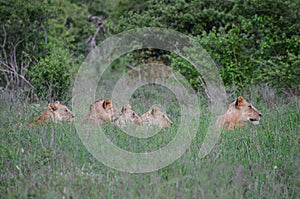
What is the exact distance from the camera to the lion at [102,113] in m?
8.87

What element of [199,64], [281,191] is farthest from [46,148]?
[199,64]

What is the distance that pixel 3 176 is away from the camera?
17.9 feet

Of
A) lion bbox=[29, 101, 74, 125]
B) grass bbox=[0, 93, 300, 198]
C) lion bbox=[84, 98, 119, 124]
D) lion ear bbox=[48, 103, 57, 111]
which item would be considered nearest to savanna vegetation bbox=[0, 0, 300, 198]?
grass bbox=[0, 93, 300, 198]

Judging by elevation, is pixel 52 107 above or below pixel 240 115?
below

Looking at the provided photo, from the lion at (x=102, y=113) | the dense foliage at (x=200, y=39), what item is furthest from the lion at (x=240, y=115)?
the dense foliage at (x=200, y=39)

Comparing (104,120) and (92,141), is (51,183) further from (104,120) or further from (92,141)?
(104,120)

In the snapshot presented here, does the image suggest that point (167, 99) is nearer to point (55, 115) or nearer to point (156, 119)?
point (156, 119)

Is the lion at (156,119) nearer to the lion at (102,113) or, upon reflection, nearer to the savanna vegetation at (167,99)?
the savanna vegetation at (167,99)

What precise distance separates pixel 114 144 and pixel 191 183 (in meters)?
1.83

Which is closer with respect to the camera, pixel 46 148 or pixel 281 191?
pixel 281 191

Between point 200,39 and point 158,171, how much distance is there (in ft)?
24.6

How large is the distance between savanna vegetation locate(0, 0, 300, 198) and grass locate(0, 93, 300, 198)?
2 centimetres

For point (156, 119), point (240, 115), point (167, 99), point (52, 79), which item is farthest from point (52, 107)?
point (167, 99)

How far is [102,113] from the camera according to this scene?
30.0 feet
